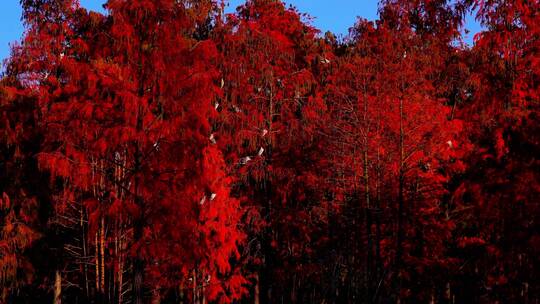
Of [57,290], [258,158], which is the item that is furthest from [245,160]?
[57,290]

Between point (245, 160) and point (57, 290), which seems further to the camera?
point (245, 160)

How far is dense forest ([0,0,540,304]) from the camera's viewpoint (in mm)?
14820

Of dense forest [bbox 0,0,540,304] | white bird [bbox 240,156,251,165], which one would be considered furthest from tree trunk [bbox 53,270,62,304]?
white bird [bbox 240,156,251,165]

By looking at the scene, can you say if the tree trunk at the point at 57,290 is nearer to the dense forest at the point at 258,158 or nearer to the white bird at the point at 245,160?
the dense forest at the point at 258,158

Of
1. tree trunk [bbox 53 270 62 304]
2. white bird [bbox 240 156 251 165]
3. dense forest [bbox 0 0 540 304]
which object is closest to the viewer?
dense forest [bbox 0 0 540 304]

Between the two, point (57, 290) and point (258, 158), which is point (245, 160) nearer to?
point (258, 158)

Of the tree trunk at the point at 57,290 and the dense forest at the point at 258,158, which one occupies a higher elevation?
the dense forest at the point at 258,158

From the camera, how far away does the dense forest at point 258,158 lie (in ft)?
48.6

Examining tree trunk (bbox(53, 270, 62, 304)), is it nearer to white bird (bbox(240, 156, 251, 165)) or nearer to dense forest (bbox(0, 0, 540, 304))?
dense forest (bbox(0, 0, 540, 304))

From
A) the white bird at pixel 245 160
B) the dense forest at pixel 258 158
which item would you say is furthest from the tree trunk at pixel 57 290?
the white bird at pixel 245 160

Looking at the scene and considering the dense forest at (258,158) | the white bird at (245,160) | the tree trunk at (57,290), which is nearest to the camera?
the dense forest at (258,158)

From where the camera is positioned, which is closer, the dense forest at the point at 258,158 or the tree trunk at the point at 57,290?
the dense forest at the point at 258,158

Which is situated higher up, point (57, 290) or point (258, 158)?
point (258, 158)

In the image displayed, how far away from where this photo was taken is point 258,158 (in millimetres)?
23047
